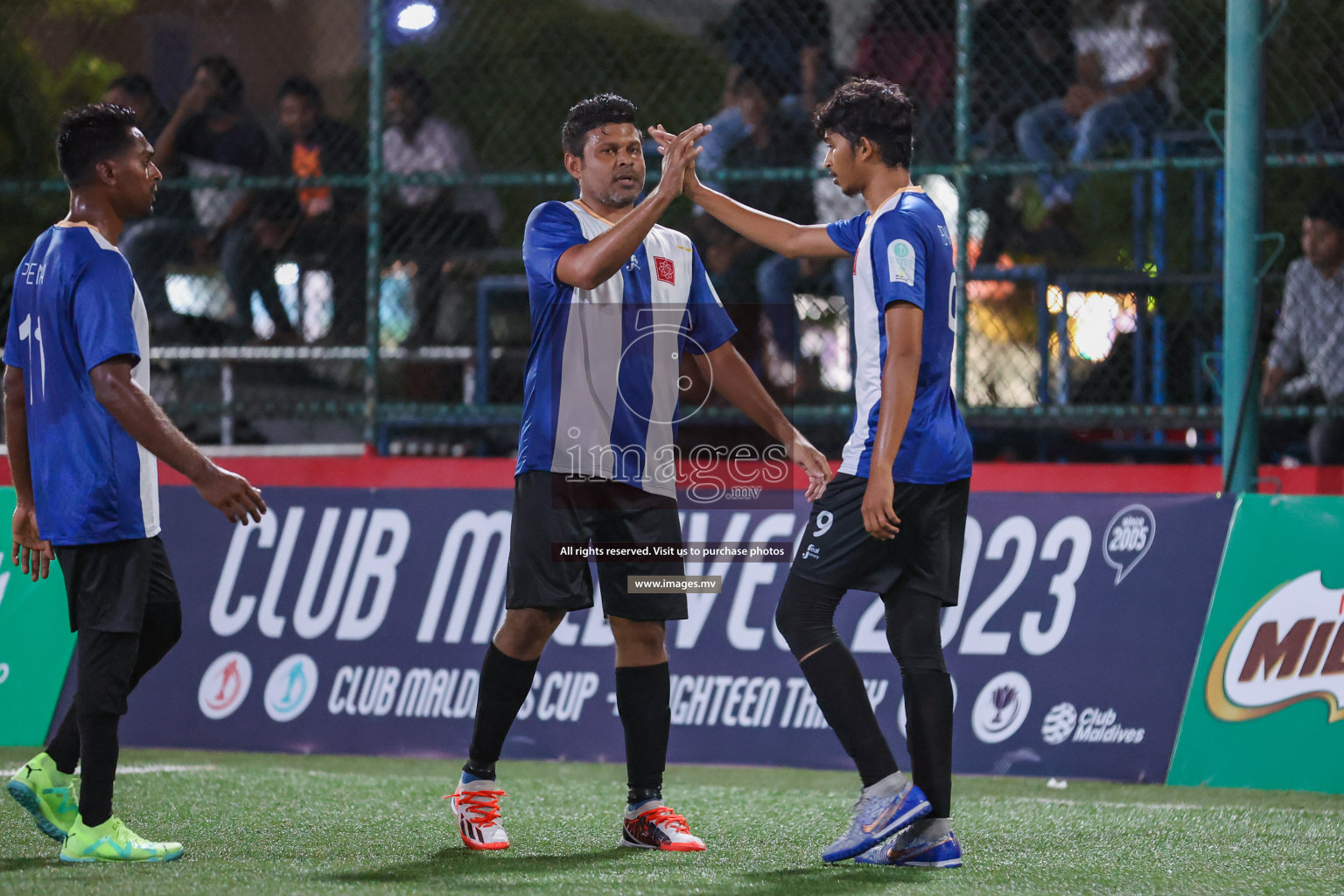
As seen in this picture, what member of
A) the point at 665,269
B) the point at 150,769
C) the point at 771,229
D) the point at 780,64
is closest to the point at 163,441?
the point at 665,269

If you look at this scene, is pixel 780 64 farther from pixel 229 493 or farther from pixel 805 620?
pixel 229 493

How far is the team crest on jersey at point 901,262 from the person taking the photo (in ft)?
14.2

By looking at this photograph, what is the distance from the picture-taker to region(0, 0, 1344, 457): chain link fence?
25.6 ft

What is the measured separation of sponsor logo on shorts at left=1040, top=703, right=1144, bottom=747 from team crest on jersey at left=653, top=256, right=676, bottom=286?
254cm

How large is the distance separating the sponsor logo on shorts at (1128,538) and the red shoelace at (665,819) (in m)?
2.41

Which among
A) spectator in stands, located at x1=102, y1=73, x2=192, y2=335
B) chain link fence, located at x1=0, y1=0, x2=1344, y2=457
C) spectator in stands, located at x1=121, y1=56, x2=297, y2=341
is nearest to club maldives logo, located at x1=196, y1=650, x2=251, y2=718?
chain link fence, located at x1=0, y1=0, x2=1344, y2=457

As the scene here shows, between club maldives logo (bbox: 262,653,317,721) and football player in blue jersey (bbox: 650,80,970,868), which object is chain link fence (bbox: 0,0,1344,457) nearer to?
club maldives logo (bbox: 262,653,317,721)

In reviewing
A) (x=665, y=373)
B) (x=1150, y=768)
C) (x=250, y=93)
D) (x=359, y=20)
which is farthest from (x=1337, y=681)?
(x=359, y=20)

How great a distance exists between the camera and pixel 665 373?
4941 mm

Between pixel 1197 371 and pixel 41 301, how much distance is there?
5370 millimetres

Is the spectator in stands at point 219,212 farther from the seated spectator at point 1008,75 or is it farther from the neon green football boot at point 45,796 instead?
the neon green football boot at point 45,796

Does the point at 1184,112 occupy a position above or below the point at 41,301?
above

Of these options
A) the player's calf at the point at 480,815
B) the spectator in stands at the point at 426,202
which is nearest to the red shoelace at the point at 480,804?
the player's calf at the point at 480,815

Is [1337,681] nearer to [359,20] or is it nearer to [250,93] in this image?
[250,93]
